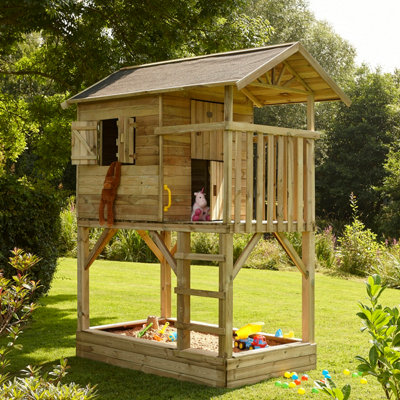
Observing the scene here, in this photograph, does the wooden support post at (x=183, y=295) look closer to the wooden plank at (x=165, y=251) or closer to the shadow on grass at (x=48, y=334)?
the wooden plank at (x=165, y=251)

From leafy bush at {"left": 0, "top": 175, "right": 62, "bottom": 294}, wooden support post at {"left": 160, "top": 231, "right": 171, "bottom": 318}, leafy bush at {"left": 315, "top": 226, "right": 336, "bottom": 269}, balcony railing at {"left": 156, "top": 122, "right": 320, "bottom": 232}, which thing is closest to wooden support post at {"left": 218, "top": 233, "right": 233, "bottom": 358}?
balcony railing at {"left": 156, "top": 122, "right": 320, "bottom": 232}

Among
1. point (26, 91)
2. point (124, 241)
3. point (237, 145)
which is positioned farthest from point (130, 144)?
point (26, 91)

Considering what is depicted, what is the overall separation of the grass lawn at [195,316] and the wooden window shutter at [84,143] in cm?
267

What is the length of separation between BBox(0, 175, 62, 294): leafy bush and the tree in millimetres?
20153

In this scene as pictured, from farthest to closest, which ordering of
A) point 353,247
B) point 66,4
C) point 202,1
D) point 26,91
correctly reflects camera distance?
point 26,91 < point 353,247 < point 202,1 < point 66,4

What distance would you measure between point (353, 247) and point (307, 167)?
386 inches

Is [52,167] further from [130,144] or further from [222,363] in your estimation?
[222,363]

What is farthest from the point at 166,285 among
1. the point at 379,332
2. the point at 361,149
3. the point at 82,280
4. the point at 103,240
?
the point at 361,149

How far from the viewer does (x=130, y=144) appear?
8570mm

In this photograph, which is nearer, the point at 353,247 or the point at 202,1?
the point at 202,1

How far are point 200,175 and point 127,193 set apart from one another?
3.98 ft

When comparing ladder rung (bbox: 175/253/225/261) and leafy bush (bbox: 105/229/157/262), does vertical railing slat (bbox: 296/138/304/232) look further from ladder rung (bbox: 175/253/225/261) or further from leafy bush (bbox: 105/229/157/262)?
leafy bush (bbox: 105/229/157/262)

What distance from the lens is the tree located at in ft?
101

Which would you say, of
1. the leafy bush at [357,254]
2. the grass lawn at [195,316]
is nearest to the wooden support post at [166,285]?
the grass lawn at [195,316]
